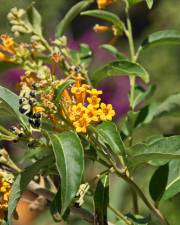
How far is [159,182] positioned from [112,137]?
249 mm

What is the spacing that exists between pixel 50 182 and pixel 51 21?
483 cm

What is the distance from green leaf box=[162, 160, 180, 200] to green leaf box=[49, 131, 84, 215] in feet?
0.98

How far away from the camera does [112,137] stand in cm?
93

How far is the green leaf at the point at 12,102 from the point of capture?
2.99 feet

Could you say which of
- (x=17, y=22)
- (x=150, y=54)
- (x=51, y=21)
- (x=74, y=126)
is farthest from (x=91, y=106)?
(x=51, y=21)

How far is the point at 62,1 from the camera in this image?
609 cm

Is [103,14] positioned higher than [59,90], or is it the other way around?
[103,14]

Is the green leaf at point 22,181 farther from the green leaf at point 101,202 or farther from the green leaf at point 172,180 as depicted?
the green leaf at point 172,180

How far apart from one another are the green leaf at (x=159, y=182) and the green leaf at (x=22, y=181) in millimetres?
262

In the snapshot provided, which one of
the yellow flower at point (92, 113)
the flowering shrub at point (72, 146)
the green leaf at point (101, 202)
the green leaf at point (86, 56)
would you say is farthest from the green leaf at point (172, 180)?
the green leaf at point (86, 56)

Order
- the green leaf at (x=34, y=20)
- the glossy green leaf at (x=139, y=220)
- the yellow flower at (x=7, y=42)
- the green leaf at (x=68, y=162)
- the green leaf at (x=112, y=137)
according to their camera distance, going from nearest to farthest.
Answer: the green leaf at (x=68, y=162), the green leaf at (x=112, y=137), the glossy green leaf at (x=139, y=220), the yellow flower at (x=7, y=42), the green leaf at (x=34, y=20)

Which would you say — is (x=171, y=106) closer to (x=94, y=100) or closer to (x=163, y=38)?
(x=163, y=38)

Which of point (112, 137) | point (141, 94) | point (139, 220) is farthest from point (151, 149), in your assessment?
point (141, 94)

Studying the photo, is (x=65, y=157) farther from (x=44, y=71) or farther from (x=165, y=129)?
(x=165, y=129)
